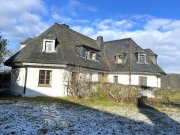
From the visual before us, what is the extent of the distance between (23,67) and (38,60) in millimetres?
1963

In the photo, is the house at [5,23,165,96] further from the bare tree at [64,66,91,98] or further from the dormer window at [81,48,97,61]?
the bare tree at [64,66,91,98]

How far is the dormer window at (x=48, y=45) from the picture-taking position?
27.2 m

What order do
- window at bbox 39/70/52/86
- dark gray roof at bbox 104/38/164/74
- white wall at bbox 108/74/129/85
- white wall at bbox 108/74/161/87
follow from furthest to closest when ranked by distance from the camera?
white wall at bbox 108/74/129/85
dark gray roof at bbox 104/38/164/74
white wall at bbox 108/74/161/87
window at bbox 39/70/52/86

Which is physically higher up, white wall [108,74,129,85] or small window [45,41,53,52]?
small window [45,41,53,52]

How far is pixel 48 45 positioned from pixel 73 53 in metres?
3.16

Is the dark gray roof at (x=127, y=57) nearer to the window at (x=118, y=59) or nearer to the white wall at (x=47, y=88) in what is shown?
the window at (x=118, y=59)

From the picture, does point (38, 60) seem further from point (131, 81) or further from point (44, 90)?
point (131, 81)

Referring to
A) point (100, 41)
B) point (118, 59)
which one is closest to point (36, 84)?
point (118, 59)

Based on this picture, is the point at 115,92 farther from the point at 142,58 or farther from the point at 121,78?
the point at 142,58

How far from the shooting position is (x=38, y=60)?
25.6m

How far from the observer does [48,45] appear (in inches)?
1078

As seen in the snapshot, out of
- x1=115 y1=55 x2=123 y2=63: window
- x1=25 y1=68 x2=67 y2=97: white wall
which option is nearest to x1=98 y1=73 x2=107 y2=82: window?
x1=115 y1=55 x2=123 y2=63: window

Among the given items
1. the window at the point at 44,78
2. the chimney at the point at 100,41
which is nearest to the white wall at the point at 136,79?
the chimney at the point at 100,41

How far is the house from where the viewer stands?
2573 cm
